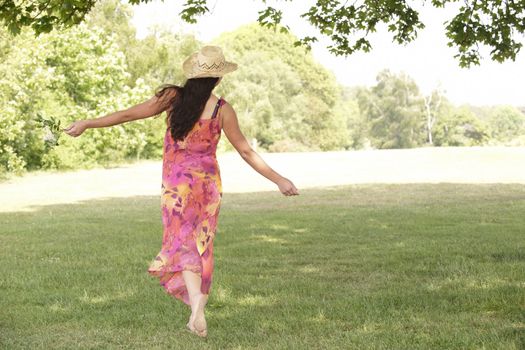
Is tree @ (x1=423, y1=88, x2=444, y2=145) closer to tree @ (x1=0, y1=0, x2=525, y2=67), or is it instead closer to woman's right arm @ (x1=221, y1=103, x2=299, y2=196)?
tree @ (x1=0, y1=0, x2=525, y2=67)

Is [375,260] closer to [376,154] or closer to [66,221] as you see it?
[66,221]

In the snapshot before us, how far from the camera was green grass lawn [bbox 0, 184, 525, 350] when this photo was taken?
5.71 m

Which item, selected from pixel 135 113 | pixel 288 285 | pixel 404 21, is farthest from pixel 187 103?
pixel 404 21

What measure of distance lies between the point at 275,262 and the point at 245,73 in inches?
2441

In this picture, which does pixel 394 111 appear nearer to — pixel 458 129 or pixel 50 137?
pixel 458 129

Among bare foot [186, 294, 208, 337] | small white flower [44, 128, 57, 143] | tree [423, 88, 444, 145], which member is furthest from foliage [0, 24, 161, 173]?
tree [423, 88, 444, 145]

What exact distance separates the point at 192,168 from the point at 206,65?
76 cm

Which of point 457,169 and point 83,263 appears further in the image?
point 457,169

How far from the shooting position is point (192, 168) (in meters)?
5.81

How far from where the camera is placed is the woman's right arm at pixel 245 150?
574 centimetres

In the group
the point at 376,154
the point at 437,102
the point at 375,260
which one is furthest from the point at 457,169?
the point at 437,102

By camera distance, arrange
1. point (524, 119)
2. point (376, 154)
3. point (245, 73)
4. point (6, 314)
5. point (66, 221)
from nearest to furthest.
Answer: point (6, 314)
point (66, 221)
point (376, 154)
point (245, 73)
point (524, 119)

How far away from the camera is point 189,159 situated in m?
5.80

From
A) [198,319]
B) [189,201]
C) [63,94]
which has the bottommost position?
[198,319]
